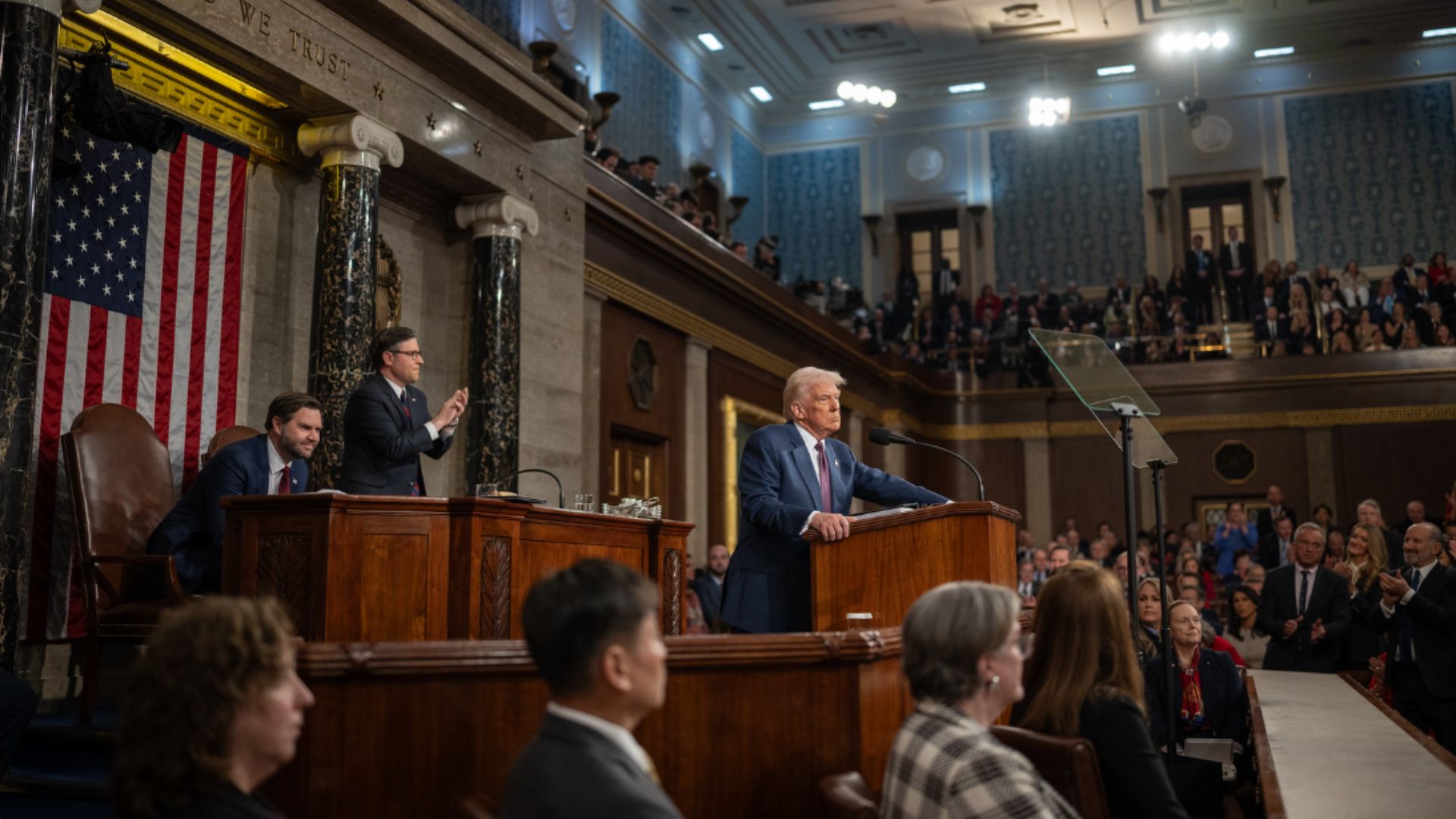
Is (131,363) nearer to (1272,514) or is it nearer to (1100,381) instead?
(1100,381)

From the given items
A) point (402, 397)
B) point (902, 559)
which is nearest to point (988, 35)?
point (402, 397)

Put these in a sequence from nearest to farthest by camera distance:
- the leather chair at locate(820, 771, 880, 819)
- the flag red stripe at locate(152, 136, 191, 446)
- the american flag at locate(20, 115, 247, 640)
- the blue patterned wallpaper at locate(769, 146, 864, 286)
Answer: the leather chair at locate(820, 771, 880, 819) → the american flag at locate(20, 115, 247, 640) → the flag red stripe at locate(152, 136, 191, 446) → the blue patterned wallpaper at locate(769, 146, 864, 286)

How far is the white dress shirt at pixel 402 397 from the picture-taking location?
16.3ft

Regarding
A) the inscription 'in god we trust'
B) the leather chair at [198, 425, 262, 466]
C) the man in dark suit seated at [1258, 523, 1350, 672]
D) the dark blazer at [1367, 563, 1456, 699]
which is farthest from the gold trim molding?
the dark blazer at [1367, 563, 1456, 699]

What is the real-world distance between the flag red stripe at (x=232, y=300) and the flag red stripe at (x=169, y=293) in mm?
317

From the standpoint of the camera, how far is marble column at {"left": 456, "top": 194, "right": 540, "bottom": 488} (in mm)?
8094

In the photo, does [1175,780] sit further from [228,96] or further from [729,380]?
[729,380]

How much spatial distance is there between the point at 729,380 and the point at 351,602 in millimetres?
9243

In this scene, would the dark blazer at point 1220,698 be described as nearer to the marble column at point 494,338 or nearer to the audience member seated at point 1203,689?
the audience member seated at point 1203,689

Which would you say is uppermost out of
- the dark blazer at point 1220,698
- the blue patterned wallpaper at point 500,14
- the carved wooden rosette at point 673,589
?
the blue patterned wallpaper at point 500,14

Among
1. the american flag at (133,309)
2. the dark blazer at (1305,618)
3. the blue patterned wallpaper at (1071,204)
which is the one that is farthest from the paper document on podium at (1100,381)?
the blue patterned wallpaper at (1071,204)

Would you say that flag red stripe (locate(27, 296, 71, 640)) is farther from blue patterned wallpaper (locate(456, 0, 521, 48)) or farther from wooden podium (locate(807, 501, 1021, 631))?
blue patterned wallpaper (locate(456, 0, 521, 48))

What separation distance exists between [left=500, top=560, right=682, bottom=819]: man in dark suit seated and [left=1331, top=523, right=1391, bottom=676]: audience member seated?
604 cm

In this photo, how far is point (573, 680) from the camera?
1945 mm
